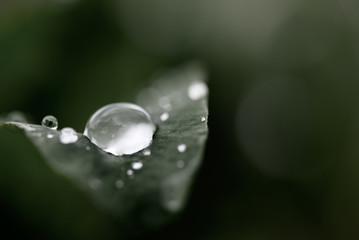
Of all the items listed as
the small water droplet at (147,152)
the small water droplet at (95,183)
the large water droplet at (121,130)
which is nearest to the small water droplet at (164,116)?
the large water droplet at (121,130)

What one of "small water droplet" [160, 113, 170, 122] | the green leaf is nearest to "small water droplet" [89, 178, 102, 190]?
the green leaf

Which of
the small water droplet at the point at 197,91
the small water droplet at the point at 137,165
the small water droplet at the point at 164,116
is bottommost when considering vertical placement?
the small water droplet at the point at 137,165

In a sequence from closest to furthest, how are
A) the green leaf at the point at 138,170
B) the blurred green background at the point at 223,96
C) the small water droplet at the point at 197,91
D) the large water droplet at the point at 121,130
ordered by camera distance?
the green leaf at the point at 138,170 → the large water droplet at the point at 121,130 → the small water droplet at the point at 197,91 → the blurred green background at the point at 223,96

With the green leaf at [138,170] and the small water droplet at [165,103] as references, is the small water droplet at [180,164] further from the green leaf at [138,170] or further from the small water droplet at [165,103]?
the small water droplet at [165,103]

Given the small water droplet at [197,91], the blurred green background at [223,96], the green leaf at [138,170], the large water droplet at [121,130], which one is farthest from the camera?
the blurred green background at [223,96]

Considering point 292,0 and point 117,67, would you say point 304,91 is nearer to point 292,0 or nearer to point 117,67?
point 292,0

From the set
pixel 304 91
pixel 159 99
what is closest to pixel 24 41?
pixel 159 99

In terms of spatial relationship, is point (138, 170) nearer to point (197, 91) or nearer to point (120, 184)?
point (120, 184)
